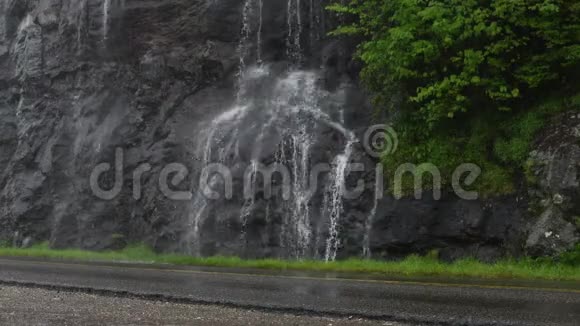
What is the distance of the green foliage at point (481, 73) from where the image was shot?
15836 millimetres

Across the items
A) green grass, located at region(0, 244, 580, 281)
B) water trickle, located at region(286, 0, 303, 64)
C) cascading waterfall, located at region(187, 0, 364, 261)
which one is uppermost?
water trickle, located at region(286, 0, 303, 64)

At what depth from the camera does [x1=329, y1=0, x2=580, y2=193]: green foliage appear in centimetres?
1584

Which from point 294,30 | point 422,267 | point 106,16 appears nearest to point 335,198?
point 422,267

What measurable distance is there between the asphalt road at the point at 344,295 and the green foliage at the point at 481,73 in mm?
6485

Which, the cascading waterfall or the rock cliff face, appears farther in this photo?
the cascading waterfall

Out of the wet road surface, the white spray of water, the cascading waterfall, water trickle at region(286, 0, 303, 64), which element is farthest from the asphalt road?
water trickle at region(286, 0, 303, 64)

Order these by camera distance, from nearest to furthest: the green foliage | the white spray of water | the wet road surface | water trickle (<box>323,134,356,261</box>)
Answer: the wet road surface
the green foliage
water trickle (<box>323,134,356,261</box>)
the white spray of water

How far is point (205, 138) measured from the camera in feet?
76.0

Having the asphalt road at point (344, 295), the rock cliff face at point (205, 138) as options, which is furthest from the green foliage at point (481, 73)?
the asphalt road at point (344, 295)

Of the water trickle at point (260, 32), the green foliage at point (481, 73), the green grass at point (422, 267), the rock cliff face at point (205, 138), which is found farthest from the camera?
the water trickle at point (260, 32)

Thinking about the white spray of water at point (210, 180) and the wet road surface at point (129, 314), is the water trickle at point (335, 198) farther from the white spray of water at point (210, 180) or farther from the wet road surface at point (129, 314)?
the wet road surface at point (129, 314)

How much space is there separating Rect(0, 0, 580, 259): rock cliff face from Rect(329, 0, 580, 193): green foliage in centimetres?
104

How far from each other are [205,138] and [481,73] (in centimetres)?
987

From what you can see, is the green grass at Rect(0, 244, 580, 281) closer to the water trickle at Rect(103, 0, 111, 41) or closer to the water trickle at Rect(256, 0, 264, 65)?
the water trickle at Rect(256, 0, 264, 65)
